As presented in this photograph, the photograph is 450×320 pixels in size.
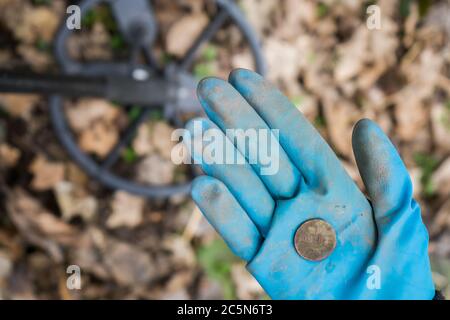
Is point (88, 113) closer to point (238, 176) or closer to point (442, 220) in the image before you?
point (238, 176)

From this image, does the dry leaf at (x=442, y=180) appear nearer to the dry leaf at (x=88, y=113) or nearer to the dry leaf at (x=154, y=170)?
the dry leaf at (x=154, y=170)

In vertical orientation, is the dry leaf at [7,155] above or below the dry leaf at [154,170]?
above

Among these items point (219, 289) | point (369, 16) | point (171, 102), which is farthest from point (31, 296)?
point (369, 16)

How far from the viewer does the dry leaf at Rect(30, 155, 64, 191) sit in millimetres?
2227

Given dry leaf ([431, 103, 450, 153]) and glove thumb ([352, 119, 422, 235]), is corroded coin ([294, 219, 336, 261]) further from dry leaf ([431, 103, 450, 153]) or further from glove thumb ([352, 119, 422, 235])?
dry leaf ([431, 103, 450, 153])

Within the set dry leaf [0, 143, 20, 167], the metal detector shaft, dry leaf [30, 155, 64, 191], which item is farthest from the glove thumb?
dry leaf [0, 143, 20, 167]

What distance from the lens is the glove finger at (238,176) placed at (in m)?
1.39

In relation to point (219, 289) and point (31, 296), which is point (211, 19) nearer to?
point (219, 289)

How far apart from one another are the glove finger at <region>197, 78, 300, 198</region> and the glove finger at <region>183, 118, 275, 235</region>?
0.02m

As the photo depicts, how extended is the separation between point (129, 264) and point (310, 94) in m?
1.04

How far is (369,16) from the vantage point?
94.0 inches

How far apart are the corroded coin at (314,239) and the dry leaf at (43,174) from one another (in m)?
1.22

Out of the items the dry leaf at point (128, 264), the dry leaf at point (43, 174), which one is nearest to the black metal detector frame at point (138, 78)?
the dry leaf at point (43, 174)
